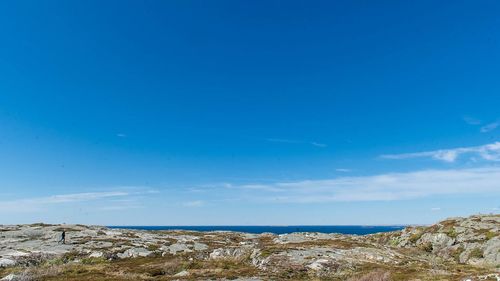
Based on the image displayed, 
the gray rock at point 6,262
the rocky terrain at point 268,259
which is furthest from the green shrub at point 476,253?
the gray rock at point 6,262

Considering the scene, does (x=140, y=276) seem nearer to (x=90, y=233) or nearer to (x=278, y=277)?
(x=278, y=277)

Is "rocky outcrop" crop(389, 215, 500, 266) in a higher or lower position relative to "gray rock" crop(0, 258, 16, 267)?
higher

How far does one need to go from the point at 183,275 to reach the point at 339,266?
1804 cm

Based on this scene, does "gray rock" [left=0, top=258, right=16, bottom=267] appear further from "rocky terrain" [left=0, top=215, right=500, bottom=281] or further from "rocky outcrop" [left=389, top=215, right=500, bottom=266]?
"rocky outcrop" [left=389, top=215, right=500, bottom=266]

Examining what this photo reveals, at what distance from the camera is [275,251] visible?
4906 centimetres

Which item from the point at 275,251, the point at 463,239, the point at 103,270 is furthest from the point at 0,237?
the point at 463,239

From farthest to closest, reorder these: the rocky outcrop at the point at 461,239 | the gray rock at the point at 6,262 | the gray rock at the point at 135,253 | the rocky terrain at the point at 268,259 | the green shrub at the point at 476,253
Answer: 1. the gray rock at the point at 135,253
2. the rocky outcrop at the point at 461,239
3. the green shrub at the point at 476,253
4. the gray rock at the point at 6,262
5. the rocky terrain at the point at 268,259

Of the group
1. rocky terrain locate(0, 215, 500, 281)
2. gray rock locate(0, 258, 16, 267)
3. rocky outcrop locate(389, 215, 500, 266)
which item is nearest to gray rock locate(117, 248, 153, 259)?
rocky terrain locate(0, 215, 500, 281)

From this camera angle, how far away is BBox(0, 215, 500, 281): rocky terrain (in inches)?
1443

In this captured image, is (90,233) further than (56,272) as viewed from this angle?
Yes

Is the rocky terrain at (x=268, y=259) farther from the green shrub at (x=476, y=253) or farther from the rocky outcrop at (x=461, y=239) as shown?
the green shrub at (x=476, y=253)

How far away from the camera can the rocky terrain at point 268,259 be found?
36656mm

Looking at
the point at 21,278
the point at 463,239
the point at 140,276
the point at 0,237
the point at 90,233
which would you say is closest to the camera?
the point at 21,278

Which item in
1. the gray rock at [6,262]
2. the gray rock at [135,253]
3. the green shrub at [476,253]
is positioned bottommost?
the gray rock at [135,253]
